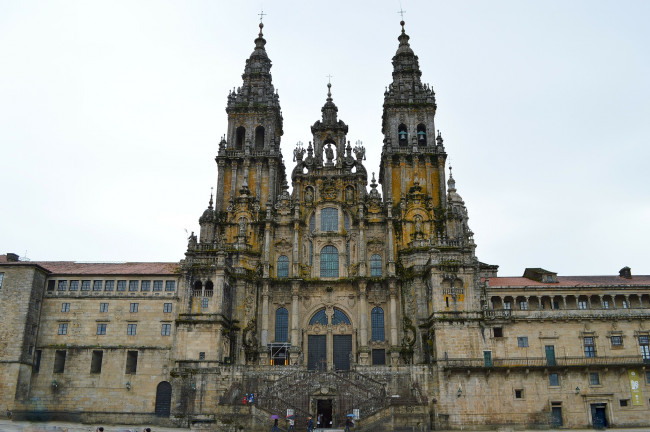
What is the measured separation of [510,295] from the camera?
56344 mm

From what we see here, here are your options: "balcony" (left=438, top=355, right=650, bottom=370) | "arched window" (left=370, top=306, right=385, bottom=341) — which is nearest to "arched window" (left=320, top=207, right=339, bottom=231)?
"arched window" (left=370, top=306, right=385, bottom=341)

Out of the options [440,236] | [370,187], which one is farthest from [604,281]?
[370,187]

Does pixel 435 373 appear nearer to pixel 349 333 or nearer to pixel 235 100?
pixel 349 333

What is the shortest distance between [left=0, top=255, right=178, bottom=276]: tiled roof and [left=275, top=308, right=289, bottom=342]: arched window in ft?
36.3

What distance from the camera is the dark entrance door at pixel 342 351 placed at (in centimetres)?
5831

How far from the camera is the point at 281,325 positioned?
5988 cm

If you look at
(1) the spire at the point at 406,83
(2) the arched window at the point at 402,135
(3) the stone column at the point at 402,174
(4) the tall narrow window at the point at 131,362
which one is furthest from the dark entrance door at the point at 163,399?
(1) the spire at the point at 406,83

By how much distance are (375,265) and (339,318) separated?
658 cm

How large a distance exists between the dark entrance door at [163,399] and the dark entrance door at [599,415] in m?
36.7

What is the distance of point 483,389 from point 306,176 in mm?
28154

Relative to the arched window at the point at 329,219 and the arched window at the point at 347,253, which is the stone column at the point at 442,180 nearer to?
the arched window at the point at 347,253

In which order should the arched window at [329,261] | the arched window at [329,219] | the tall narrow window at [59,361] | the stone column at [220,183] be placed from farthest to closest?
the stone column at [220,183]
the arched window at [329,219]
the arched window at [329,261]
the tall narrow window at [59,361]

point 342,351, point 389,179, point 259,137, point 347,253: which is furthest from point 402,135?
point 342,351

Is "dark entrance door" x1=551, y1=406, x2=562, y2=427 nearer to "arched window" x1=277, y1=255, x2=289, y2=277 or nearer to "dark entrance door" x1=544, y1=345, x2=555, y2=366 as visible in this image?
"dark entrance door" x1=544, y1=345, x2=555, y2=366
